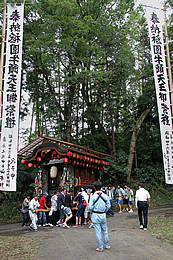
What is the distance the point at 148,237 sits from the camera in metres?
6.38

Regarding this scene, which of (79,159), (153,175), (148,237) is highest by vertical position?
(79,159)

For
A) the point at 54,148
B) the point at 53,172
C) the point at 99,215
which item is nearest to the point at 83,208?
the point at 54,148

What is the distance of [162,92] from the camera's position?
9.47 metres

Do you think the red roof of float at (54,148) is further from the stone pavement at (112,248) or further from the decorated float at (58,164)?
the stone pavement at (112,248)

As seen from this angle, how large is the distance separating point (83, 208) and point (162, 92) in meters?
5.65

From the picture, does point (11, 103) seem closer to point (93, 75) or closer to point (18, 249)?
point (18, 249)

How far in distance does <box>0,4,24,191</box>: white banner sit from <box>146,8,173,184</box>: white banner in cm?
548

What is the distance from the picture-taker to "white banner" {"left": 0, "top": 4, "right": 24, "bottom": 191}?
306 inches

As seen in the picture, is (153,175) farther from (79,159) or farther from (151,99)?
(79,159)

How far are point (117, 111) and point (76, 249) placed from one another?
13.4 m

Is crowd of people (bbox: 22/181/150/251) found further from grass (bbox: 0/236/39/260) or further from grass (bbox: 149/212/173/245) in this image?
grass (bbox: 0/236/39/260)

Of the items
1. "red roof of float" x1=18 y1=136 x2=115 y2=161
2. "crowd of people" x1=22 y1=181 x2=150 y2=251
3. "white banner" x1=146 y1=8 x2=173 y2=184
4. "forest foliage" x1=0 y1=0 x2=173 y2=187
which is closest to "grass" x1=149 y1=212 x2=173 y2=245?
"crowd of people" x1=22 y1=181 x2=150 y2=251

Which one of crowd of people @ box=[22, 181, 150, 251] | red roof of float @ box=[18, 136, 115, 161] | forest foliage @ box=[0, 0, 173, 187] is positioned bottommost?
crowd of people @ box=[22, 181, 150, 251]

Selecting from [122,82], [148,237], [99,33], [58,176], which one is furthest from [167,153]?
[99,33]
